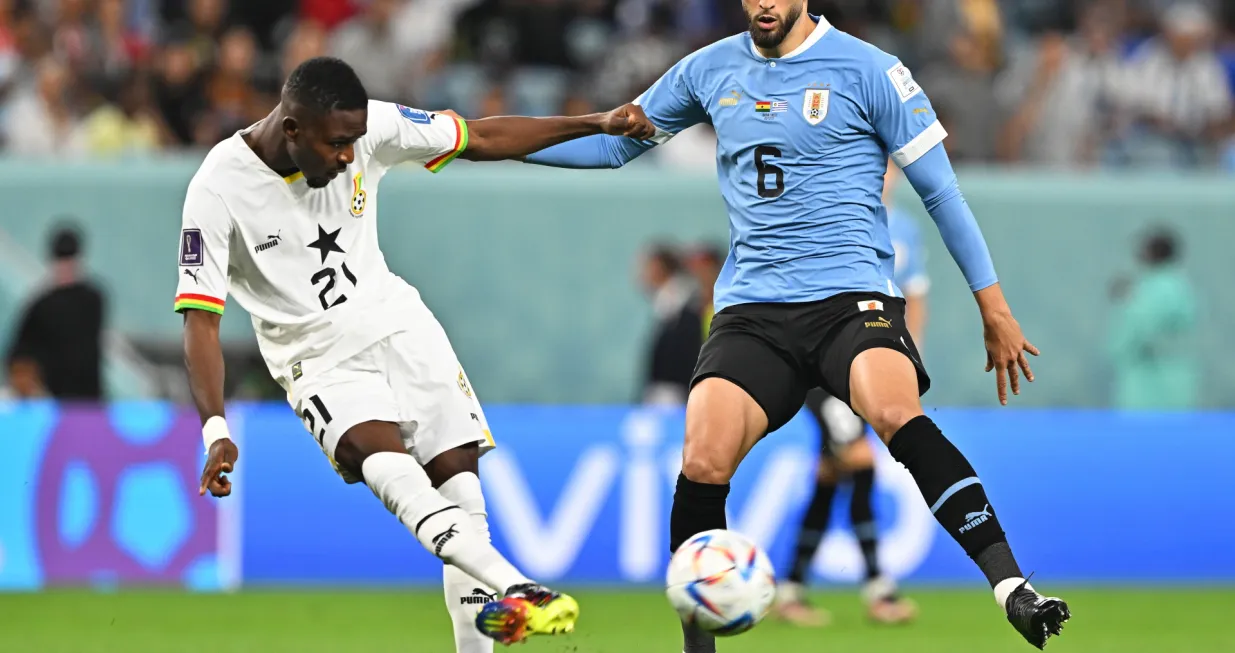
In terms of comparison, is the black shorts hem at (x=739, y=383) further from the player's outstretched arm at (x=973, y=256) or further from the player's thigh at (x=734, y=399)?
the player's outstretched arm at (x=973, y=256)

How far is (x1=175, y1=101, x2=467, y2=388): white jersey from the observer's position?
20.7 feet

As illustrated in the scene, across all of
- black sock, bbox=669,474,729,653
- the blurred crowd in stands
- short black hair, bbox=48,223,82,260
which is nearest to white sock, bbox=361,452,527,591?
black sock, bbox=669,474,729,653

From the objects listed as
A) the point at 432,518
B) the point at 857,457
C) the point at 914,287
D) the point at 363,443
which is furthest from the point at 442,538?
the point at 914,287

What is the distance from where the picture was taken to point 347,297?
6520 mm

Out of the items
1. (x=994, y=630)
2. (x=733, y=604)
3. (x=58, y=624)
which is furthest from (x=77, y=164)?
(x=733, y=604)

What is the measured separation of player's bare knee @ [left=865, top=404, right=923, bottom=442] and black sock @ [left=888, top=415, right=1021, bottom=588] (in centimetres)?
2

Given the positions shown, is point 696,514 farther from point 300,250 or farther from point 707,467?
point 300,250

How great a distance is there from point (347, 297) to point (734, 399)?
144 centimetres

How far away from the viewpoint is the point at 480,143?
6.79 meters

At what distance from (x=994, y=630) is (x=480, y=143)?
172 inches

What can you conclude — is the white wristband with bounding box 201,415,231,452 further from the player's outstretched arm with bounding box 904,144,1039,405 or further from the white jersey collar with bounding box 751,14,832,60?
the player's outstretched arm with bounding box 904,144,1039,405

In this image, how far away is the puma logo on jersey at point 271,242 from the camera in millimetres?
6402

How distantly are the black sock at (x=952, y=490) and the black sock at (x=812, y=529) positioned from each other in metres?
3.83

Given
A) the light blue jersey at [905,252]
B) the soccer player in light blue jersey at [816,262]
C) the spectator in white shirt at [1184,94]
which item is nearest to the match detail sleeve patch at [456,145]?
the soccer player in light blue jersey at [816,262]
